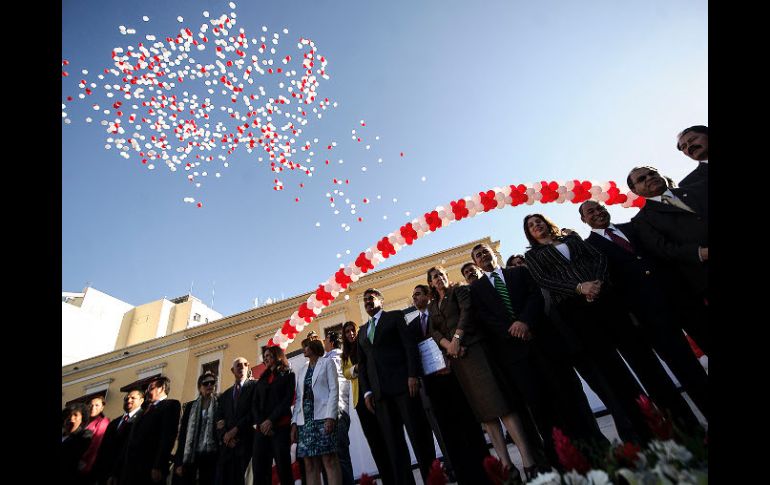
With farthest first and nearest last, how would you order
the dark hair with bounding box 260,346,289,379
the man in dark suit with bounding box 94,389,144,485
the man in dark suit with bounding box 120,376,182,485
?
the dark hair with bounding box 260,346,289,379 → the man in dark suit with bounding box 94,389,144,485 → the man in dark suit with bounding box 120,376,182,485

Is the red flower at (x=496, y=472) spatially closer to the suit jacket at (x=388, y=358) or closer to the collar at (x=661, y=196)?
the suit jacket at (x=388, y=358)

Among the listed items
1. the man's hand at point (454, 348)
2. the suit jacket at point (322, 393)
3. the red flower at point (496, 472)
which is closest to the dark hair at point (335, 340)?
the suit jacket at point (322, 393)

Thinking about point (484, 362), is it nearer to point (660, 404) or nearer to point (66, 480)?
point (660, 404)

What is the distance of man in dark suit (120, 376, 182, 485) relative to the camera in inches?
158

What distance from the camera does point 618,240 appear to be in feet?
10.2

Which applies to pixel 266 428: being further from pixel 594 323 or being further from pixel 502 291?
pixel 594 323

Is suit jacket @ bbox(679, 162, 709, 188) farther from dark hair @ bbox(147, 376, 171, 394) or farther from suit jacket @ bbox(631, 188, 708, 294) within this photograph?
dark hair @ bbox(147, 376, 171, 394)

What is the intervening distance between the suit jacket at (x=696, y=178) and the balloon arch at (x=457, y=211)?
4437mm

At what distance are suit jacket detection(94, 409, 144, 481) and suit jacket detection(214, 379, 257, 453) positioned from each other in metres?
0.92

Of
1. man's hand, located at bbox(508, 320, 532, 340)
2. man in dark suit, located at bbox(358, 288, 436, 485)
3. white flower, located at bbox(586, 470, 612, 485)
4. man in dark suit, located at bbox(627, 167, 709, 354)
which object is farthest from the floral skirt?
man in dark suit, located at bbox(627, 167, 709, 354)

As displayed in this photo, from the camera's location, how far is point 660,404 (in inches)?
95.1

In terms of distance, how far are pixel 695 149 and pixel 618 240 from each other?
0.92 meters
